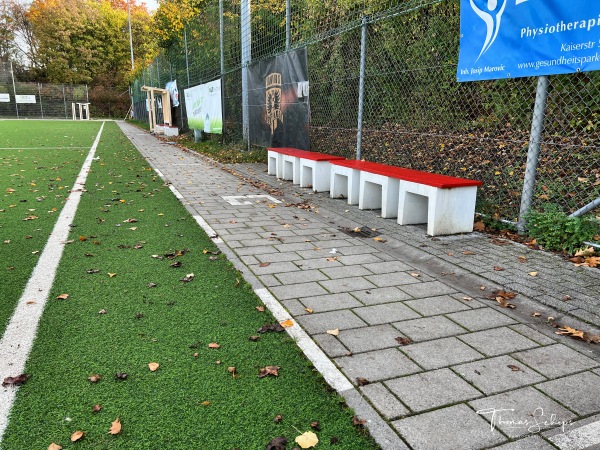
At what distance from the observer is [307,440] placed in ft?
7.07

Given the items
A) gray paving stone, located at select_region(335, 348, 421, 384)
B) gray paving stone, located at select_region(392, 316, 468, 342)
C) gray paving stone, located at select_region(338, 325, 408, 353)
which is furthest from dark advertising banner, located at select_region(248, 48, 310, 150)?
gray paving stone, located at select_region(335, 348, 421, 384)

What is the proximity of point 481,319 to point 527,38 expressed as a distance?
3.12 meters

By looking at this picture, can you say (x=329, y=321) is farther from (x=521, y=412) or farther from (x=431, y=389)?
(x=521, y=412)

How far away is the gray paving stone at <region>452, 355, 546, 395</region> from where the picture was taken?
260cm

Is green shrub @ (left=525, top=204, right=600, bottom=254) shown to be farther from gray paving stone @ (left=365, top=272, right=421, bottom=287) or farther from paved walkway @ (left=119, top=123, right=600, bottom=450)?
gray paving stone @ (left=365, top=272, right=421, bottom=287)

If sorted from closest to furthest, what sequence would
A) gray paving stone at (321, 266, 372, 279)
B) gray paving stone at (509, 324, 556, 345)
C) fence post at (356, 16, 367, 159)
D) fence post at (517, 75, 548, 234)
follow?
gray paving stone at (509, 324, 556, 345), gray paving stone at (321, 266, 372, 279), fence post at (517, 75, 548, 234), fence post at (356, 16, 367, 159)

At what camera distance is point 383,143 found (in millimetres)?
8273

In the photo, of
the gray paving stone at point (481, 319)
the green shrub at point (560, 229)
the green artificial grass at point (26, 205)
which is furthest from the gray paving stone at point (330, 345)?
the green shrub at point (560, 229)

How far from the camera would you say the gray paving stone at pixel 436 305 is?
3580 mm

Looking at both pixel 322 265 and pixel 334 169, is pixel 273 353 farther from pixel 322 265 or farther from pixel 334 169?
pixel 334 169

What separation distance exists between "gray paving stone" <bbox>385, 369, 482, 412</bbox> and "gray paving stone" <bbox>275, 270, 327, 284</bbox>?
5.36ft

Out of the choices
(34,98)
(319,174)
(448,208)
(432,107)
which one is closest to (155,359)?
(448,208)

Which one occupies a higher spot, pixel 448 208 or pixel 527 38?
pixel 527 38

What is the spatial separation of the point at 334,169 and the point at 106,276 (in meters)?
4.46
